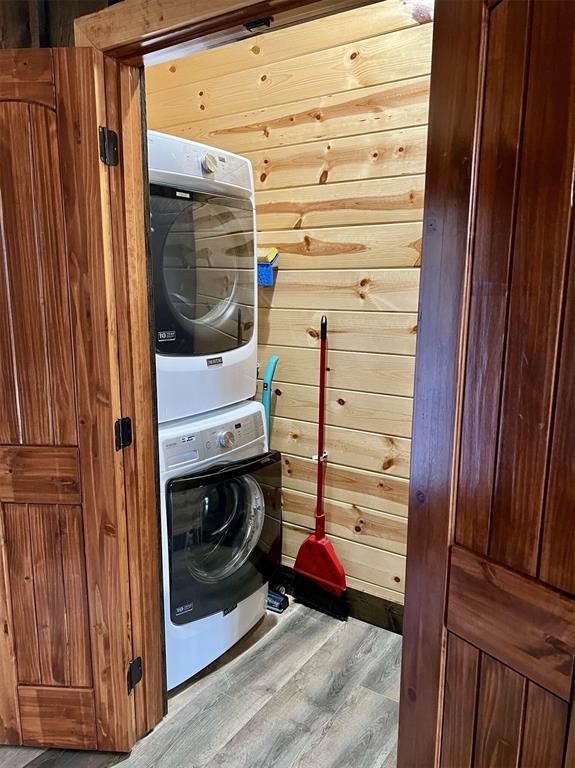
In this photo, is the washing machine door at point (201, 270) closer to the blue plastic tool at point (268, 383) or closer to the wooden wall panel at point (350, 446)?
the blue plastic tool at point (268, 383)

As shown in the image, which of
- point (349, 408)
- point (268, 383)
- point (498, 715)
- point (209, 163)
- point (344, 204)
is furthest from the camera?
point (268, 383)

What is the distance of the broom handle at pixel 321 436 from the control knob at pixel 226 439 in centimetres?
47

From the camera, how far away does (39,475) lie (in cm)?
163

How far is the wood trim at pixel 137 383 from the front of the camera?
1535 millimetres

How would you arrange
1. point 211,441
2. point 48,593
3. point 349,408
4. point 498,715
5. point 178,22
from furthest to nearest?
point 349,408, point 211,441, point 48,593, point 178,22, point 498,715

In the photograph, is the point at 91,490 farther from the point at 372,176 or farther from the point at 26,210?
the point at 372,176

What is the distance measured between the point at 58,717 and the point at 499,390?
1753mm

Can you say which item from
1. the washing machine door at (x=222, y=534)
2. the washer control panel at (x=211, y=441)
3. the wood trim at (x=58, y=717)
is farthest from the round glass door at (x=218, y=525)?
the wood trim at (x=58, y=717)

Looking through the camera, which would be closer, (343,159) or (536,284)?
(536,284)

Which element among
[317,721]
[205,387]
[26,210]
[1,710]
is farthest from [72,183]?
[317,721]

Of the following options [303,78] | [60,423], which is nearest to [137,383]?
[60,423]

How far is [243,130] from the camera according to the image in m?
2.50

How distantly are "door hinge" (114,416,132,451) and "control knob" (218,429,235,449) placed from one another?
443mm

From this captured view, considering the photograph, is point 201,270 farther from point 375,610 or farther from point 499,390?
point 375,610
